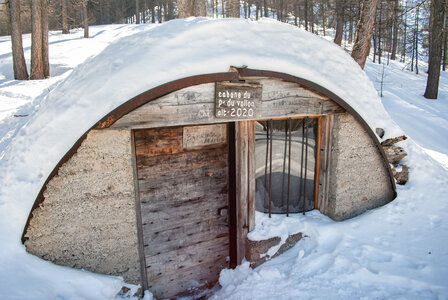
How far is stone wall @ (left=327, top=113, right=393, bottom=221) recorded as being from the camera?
4605mm

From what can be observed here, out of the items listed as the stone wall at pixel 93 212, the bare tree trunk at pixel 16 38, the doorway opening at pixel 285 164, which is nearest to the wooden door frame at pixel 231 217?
the stone wall at pixel 93 212

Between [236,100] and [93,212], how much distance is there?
201 centimetres

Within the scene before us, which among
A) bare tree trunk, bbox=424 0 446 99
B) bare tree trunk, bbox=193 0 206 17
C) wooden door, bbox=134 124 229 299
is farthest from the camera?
bare tree trunk, bbox=424 0 446 99

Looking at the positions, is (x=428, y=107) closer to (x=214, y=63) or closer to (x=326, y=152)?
(x=326, y=152)

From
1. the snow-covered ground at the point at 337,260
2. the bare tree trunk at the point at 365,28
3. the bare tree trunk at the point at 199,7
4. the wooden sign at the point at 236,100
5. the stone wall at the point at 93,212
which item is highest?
the bare tree trunk at the point at 199,7

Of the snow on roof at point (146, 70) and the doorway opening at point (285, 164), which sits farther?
the doorway opening at point (285, 164)

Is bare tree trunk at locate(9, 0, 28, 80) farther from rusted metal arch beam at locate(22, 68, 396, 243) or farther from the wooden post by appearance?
the wooden post

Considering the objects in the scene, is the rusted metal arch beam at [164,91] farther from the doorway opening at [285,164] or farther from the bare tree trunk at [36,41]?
the bare tree trunk at [36,41]

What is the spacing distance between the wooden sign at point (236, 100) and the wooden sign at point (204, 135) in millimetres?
438

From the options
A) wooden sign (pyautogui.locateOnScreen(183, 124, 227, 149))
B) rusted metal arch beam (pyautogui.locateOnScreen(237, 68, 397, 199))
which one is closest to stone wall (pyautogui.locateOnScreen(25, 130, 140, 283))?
wooden sign (pyautogui.locateOnScreen(183, 124, 227, 149))

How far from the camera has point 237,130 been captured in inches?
161

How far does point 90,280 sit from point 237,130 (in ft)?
7.72

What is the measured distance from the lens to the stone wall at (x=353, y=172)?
461 centimetres

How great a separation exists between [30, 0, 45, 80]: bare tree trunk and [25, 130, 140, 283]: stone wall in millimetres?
10474
